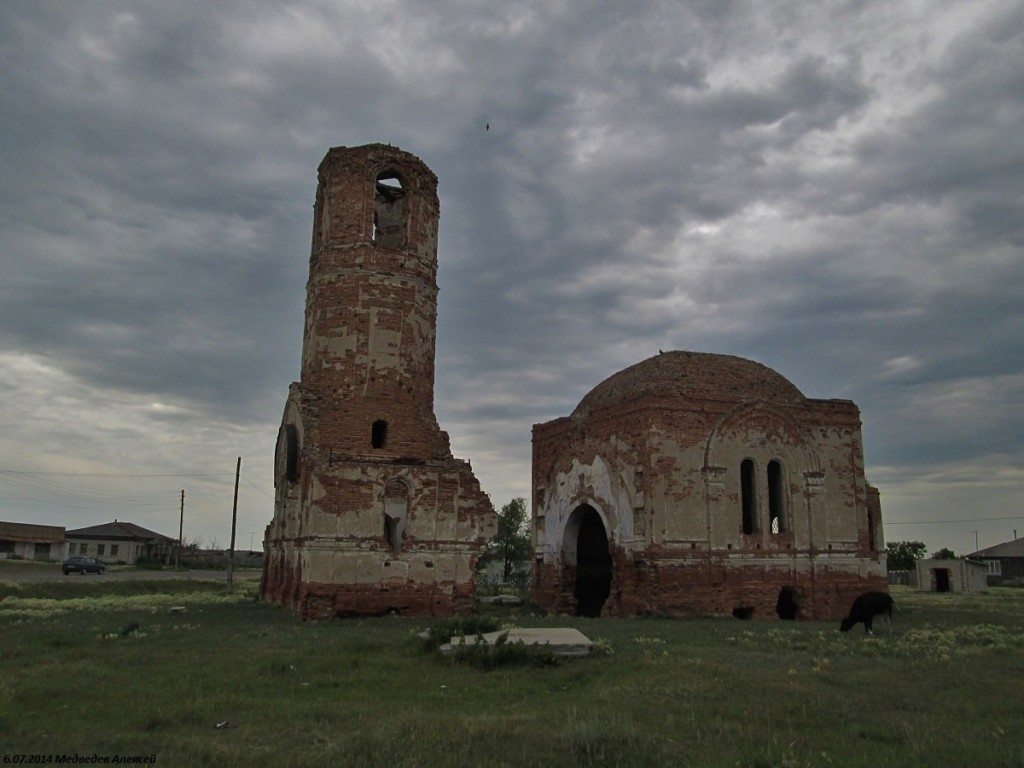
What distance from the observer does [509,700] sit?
27.1ft

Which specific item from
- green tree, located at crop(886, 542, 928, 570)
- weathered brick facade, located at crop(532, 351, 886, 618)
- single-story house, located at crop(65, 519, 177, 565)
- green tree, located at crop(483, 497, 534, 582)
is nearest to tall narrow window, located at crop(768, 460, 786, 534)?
weathered brick facade, located at crop(532, 351, 886, 618)

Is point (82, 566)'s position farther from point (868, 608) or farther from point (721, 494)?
point (868, 608)

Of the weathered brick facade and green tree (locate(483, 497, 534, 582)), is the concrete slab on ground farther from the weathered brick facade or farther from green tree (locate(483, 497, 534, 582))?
green tree (locate(483, 497, 534, 582))

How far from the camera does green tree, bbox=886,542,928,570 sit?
212 feet

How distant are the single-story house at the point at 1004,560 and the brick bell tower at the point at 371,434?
42694 mm

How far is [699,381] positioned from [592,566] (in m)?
6.65

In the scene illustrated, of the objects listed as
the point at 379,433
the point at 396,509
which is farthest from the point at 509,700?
the point at 379,433

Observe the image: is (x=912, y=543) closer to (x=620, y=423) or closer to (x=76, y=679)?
(x=620, y=423)

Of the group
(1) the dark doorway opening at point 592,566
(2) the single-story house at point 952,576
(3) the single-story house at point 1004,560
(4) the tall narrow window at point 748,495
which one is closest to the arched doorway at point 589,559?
(1) the dark doorway opening at point 592,566

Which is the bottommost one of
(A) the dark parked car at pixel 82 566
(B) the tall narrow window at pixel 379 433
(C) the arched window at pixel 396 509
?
(A) the dark parked car at pixel 82 566

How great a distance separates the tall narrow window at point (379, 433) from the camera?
61.3 ft

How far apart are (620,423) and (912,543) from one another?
59690mm

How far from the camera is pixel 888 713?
24.5 feet

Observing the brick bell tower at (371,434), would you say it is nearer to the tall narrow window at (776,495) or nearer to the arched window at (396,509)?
the arched window at (396,509)
